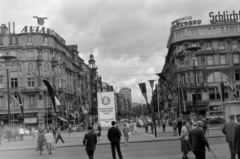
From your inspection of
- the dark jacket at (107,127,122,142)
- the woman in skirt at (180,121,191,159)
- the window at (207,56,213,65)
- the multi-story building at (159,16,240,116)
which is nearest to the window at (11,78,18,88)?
the multi-story building at (159,16,240,116)

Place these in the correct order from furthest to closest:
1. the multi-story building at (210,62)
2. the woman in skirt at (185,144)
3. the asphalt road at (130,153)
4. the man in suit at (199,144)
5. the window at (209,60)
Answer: the window at (209,60)
the multi-story building at (210,62)
the asphalt road at (130,153)
the woman in skirt at (185,144)
the man in suit at (199,144)

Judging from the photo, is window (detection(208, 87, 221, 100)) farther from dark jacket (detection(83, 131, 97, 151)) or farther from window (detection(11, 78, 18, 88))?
dark jacket (detection(83, 131, 97, 151))

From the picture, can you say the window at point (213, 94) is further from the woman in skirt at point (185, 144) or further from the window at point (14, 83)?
the woman in skirt at point (185, 144)

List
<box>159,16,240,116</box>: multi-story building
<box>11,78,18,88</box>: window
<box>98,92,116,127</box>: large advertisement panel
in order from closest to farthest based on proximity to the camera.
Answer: <box>98,92,116,127</box>: large advertisement panel
<box>11,78,18,88</box>: window
<box>159,16,240,116</box>: multi-story building

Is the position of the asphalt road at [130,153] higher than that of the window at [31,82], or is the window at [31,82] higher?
the window at [31,82]

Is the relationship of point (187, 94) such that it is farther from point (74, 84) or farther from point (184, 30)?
point (74, 84)

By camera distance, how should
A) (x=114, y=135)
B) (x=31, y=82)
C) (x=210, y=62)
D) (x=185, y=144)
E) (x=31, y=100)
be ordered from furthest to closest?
(x=210, y=62) < (x=31, y=82) < (x=31, y=100) < (x=114, y=135) < (x=185, y=144)

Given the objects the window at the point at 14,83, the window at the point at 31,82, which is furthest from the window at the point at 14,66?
the window at the point at 31,82

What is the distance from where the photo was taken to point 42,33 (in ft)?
252

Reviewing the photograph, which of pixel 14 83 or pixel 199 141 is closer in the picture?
pixel 199 141

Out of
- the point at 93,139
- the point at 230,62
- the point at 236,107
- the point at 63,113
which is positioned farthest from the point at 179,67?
the point at 93,139

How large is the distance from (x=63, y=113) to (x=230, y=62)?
39.1 metres

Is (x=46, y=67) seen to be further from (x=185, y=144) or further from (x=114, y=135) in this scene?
(x=185, y=144)

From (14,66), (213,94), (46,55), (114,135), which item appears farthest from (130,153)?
(46,55)
